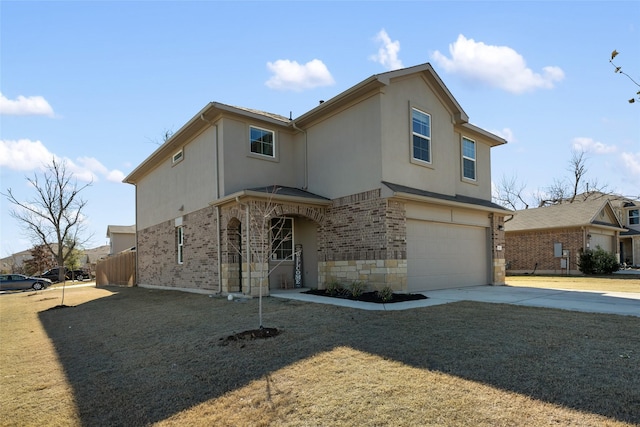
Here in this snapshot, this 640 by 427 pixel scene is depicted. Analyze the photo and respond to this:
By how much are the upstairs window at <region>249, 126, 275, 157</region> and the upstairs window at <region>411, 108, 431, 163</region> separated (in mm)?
5010

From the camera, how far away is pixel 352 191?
12711mm

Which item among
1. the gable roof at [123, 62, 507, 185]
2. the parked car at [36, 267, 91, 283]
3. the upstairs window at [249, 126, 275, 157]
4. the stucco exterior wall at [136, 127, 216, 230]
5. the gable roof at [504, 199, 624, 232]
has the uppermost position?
the gable roof at [123, 62, 507, 185]

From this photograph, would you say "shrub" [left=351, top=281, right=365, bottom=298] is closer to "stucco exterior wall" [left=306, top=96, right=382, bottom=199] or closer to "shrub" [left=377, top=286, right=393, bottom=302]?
"shrub" [left=377, top=286, right=393, bottom=302]

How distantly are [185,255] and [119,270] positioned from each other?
11.3 metres

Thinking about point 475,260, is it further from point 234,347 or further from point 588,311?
point 234,347

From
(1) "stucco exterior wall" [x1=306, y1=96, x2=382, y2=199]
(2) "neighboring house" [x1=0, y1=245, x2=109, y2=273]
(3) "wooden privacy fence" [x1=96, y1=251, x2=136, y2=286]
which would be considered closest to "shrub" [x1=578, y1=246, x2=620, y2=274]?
(1) "stucco exterior wall" [x1=306, y1=96, x2=382, y2=199]

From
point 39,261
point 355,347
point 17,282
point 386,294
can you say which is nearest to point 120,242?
point 39,261

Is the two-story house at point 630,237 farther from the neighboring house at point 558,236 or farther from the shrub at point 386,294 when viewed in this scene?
the shrub at point 386,294

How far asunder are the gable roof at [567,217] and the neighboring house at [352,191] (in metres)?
10.2

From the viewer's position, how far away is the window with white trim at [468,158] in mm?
15953

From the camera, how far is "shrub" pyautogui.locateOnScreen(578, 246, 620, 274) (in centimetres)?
2220

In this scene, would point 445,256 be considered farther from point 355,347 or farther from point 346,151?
point 355,347

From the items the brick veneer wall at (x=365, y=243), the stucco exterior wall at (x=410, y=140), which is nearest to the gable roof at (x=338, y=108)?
the stucco exterior wall at (x=410, y=140)

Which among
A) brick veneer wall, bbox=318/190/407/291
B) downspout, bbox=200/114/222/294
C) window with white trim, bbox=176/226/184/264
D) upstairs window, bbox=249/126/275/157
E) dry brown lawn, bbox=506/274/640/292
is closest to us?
brick veneer wall, bbox=318/190/407/291
